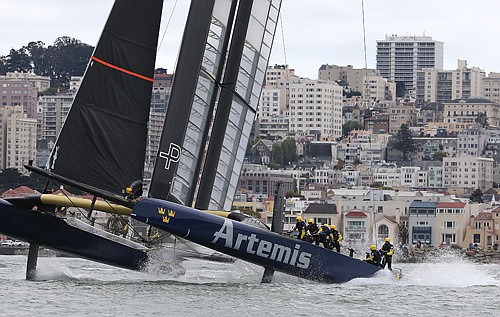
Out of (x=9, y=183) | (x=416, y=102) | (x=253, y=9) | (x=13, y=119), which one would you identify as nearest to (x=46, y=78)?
(x=13, y=119)

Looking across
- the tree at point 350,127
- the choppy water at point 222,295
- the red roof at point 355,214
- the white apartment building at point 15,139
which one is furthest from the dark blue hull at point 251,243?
the tree at point 350,127

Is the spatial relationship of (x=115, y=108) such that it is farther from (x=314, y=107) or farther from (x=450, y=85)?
(x=450, y=85)

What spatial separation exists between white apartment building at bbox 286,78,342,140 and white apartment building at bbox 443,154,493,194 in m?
28.3

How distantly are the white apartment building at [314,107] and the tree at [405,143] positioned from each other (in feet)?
41.0

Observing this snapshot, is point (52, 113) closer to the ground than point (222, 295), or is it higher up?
higher up

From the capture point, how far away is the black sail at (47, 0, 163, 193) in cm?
1531

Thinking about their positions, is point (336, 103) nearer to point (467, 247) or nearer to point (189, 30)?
point (467, 247)

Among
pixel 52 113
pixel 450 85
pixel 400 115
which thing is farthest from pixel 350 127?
pixel 52 113

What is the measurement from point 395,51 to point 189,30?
156 meters

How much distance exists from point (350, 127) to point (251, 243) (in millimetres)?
113949

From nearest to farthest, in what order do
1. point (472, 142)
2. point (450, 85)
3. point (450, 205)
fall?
1. point (450, 205)
2. point (472, 142)
3. point (450, 85)

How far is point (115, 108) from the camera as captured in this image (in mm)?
15508

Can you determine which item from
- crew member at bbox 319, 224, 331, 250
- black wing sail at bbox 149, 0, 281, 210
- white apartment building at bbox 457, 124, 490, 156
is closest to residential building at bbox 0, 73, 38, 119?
white apartment building at bbox 457, 124, 490, 156

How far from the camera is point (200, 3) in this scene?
1644 cm
